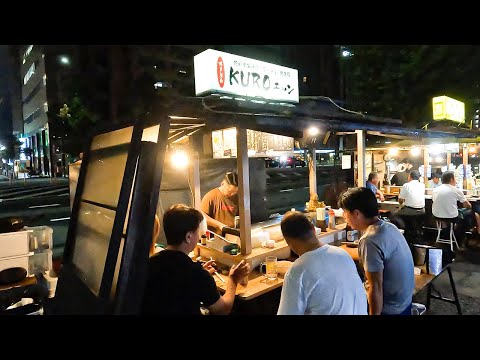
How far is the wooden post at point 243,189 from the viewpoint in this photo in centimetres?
423

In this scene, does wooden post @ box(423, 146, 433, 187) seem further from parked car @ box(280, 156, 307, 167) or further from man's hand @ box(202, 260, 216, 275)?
parked car @ box(280, 156, 307, 167)

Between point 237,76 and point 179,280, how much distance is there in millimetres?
4312

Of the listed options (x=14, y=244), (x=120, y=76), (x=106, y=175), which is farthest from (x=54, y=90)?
(x=106, y=175)

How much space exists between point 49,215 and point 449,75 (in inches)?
851

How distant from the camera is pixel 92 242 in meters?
3.48

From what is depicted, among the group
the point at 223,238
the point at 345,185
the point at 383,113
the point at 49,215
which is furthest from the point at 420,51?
the point at 49,215

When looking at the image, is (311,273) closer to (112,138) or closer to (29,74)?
(112,138)

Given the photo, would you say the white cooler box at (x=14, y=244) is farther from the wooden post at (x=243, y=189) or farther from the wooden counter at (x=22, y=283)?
the wooden post at (x=243, y=189)

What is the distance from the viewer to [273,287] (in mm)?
3904

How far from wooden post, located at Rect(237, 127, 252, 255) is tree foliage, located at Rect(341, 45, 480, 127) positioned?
13282 millimetres

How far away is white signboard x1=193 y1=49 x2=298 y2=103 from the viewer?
5.57 m

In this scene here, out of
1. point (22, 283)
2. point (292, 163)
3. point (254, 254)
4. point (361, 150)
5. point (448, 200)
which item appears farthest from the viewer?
point (292, 163)

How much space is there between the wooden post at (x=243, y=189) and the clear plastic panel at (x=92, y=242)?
1788 mm

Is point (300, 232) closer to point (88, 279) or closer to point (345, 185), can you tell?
point (88, 279)
